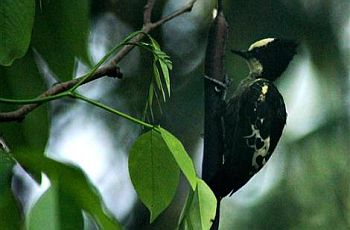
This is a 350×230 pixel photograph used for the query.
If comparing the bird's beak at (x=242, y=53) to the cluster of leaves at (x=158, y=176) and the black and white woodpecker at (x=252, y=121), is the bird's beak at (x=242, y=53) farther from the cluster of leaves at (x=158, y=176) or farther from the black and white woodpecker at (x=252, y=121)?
the cluster of leaves at (x=158, y=176)

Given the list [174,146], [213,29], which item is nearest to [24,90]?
[174,146]

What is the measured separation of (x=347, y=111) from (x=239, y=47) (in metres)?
0.12

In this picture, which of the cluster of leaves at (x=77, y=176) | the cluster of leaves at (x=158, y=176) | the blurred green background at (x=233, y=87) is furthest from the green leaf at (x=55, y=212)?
the blurred green background at (x=233, y=87)

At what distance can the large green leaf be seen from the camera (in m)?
0.45

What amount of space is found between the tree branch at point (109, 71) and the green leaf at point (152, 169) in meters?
0.07

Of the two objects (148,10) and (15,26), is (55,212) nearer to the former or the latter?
(15,26)

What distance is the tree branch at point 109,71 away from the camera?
1.52 feet

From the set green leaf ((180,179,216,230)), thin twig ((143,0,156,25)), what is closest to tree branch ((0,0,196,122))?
thin twig ((143,0,156,25))

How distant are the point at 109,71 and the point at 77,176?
262mm

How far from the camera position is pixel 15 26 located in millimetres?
374

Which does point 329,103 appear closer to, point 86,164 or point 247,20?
point 247,20

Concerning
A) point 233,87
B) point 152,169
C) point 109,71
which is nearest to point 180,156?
point 152,169

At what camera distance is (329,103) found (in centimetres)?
68

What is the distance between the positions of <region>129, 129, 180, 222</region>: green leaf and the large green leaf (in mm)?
87
